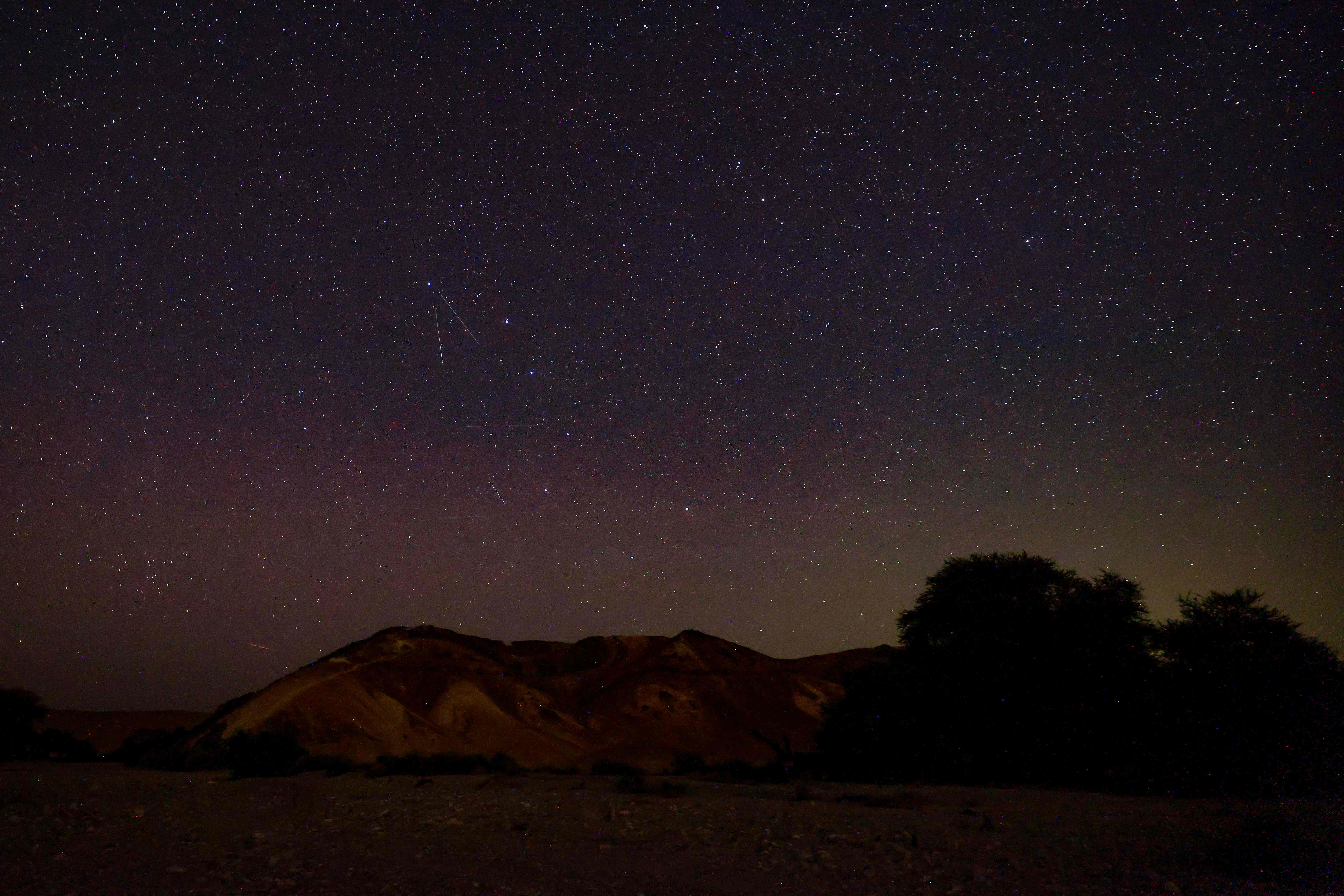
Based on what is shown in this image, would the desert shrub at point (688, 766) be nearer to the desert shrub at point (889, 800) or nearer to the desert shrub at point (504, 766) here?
the desert shrub at point (504, 766)

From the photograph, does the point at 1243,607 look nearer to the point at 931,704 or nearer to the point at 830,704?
the point at 931,704

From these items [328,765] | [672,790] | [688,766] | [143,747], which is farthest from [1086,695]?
[143,747]

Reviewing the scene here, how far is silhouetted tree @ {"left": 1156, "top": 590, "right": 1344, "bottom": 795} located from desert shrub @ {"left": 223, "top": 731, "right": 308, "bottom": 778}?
875 inches

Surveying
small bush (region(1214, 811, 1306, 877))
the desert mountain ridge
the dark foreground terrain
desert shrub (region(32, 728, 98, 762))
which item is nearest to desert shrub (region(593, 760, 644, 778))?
the desert mountain ridge

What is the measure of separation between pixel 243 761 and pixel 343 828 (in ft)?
49.6

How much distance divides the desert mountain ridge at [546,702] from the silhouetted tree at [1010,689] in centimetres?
264

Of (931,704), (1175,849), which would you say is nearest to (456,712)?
(931,704)

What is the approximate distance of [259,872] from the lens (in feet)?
25.4

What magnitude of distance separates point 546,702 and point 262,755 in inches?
719

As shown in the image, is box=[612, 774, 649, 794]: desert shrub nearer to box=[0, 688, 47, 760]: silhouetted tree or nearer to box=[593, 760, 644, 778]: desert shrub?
box=[593, 760, 644, 778]: desert shrub

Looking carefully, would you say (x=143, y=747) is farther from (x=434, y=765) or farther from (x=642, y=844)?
(x=642, y=844)

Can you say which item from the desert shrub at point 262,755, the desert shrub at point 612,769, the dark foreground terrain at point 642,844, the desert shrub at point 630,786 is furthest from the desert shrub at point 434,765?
the dark foreground terrain at point 642,844

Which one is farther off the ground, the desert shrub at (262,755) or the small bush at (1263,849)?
the small bush at (1263,849)

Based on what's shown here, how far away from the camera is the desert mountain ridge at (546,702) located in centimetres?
3070
